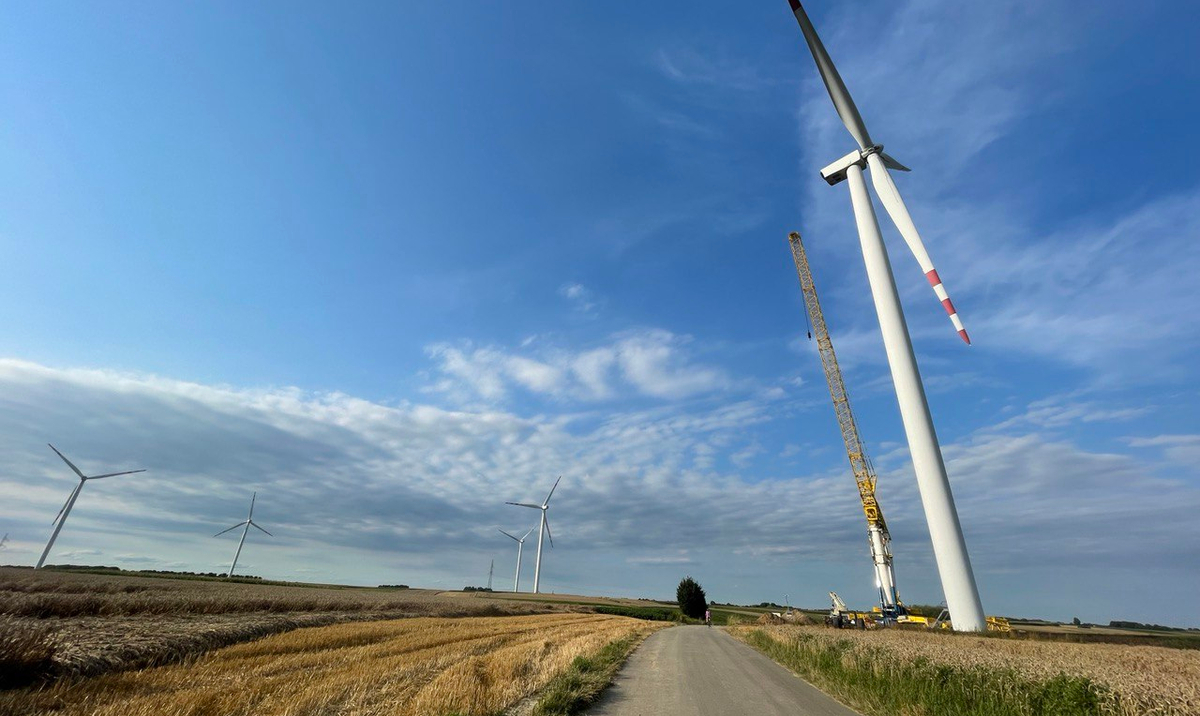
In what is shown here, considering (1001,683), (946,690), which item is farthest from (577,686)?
(1001,683)

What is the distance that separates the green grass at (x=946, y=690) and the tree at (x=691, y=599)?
12273 centimetres

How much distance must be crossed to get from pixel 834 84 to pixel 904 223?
545 inches

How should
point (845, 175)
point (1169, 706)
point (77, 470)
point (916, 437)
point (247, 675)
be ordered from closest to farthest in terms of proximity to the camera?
point (1169, 706), point (247, 675), point (916, 437), point (845, 175), point (77, 470)

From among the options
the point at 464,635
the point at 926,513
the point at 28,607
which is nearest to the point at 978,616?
the point at 926,513

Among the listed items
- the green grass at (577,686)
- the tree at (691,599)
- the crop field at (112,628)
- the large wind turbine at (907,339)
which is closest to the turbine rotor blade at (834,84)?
the large wind turbine at (907,339)

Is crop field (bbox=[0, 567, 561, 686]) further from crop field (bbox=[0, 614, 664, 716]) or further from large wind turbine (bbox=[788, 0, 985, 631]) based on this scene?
large wind turbine (bbox=[788, 0, 985, 631])

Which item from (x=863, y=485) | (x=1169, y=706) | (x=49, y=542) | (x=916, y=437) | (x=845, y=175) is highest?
(x=845, y=175)

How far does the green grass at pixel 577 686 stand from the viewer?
42.4ft

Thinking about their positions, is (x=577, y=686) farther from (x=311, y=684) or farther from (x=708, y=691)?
(x=311, y=684)

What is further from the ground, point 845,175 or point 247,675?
point 845,175

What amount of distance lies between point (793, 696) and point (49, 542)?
126 metres

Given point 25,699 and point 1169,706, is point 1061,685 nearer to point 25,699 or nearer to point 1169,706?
point 1169,706

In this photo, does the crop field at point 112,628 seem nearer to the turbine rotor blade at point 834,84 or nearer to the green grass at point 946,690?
the green grass at point 946,690

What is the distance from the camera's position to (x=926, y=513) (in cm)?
3425
